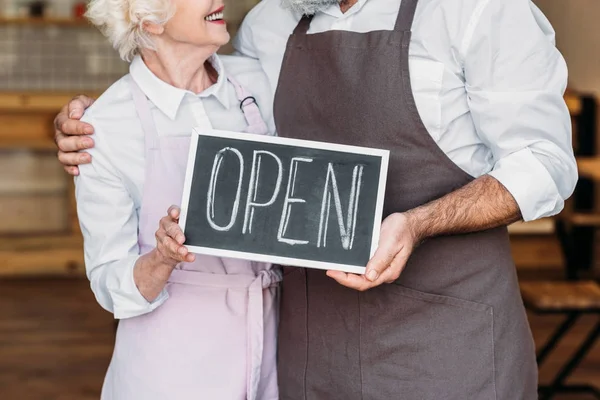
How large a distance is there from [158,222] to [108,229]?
109mm

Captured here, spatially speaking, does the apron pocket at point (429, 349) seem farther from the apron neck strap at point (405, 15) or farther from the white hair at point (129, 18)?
the white hair at point (129, 18)

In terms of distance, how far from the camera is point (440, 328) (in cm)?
171

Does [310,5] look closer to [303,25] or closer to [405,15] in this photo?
[303,25]

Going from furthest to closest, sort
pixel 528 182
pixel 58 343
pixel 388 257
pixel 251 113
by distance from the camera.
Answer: pixel 58 343, pixel 251 113, pixel 528 182, pixel 388 257

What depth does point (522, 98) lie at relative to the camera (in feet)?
5.25

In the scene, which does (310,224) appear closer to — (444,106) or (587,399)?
(444,106)

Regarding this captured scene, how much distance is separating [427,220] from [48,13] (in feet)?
21.2

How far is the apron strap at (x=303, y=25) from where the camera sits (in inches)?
75.3

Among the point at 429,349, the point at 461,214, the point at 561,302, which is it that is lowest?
the point at 561,302

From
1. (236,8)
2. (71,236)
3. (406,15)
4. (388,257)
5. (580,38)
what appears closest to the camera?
(388,257)

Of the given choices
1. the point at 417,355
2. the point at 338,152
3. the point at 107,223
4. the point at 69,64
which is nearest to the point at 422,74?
the point at 338,152

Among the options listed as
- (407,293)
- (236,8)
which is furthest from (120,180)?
(236,8)

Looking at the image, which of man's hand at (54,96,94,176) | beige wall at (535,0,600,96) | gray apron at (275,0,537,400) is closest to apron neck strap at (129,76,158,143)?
man's hand at (54,96,94,176)

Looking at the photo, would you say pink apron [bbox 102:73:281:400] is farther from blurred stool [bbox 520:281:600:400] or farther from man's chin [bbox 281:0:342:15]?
blurred stool [bbox 520:281:600:400]
